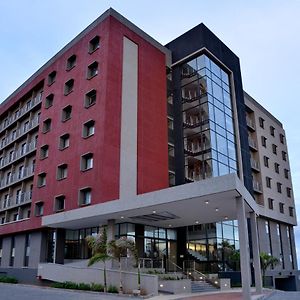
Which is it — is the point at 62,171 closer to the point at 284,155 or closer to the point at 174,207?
the point at 174,207

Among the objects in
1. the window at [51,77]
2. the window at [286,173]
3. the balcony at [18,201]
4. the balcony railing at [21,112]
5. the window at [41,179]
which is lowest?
the balcony at [18,201]

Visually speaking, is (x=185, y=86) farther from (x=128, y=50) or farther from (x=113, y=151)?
(x=113, y=151)

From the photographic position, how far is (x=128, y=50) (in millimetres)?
34188

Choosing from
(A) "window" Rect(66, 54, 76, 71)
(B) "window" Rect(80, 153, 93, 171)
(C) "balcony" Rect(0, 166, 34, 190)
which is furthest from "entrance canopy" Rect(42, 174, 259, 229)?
(A) "window" Rect(66, 54, 76, 71)

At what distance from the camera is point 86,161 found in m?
30.6

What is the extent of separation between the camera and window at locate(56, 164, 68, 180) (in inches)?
1284

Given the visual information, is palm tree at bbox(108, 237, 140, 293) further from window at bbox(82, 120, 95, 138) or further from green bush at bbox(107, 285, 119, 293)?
window at bbox(82, 120, 95, 138)

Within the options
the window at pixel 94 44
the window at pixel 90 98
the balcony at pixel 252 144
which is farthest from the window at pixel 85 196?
the balcony at pixel 252 144

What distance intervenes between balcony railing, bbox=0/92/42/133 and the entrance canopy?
17.0 metres

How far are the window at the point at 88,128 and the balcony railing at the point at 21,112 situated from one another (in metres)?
11.5

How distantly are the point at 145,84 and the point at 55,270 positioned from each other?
18173 mm

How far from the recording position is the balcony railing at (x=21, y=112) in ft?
135

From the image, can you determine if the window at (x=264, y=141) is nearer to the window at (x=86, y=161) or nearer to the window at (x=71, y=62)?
the window at (x=71, y=62)

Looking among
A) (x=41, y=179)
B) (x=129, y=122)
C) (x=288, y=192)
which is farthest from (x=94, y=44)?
(x=288, y=192)
